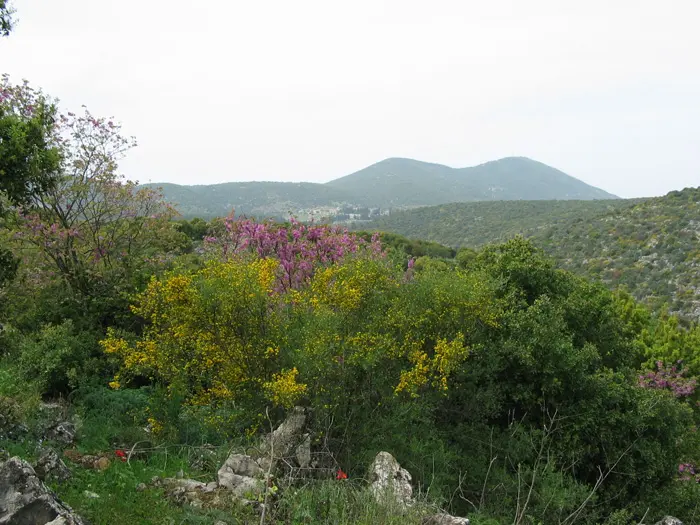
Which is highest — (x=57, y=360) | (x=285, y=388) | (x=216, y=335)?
(x=216, y=335)

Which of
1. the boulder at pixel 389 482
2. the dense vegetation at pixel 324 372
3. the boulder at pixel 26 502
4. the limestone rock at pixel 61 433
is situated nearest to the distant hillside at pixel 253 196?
the dense vegetation at pixel 324 372

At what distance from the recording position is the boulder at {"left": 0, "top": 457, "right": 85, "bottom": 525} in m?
4.45

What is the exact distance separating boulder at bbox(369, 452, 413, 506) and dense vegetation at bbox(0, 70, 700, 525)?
0.19 meters

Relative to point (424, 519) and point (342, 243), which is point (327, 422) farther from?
point (342, 243)

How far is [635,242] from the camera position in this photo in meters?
42.6

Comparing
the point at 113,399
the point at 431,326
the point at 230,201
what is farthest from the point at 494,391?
the point at 230,201

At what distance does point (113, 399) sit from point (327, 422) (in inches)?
190

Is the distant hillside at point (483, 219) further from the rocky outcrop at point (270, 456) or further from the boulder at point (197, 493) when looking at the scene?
the boulder at point (197, 493)

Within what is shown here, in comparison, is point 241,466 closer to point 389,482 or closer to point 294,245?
point 389,482

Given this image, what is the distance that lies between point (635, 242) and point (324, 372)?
4378 cm

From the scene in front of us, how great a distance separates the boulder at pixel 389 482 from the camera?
5.34 m

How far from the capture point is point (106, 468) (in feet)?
22.2

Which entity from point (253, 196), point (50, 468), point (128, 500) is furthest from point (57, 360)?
point (253, 196)

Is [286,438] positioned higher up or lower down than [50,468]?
higher up
